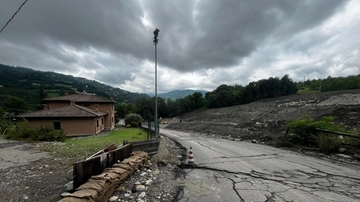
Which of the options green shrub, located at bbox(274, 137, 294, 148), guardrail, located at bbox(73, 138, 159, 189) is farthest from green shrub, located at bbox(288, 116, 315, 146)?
guardrail, located at bbox(73, 138, 159, 189)

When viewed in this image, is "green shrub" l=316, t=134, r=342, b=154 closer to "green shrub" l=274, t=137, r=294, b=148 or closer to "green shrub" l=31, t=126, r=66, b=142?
"green shrub" l=274, t=137, r=294, b=148

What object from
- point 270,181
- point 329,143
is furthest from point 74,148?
point 329,143

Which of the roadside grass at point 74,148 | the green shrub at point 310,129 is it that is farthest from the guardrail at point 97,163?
the green shrub at point 310,129

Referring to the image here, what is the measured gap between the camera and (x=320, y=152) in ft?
30.7

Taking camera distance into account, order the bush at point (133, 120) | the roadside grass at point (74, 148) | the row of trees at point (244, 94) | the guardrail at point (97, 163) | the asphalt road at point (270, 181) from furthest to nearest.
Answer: the row of trees at point (244, 94) → the bush at point (133, 120) → the roadside grass at point (74, 148) → the asphalt road at point (270, 181) → the guardrail at point (97, 163)

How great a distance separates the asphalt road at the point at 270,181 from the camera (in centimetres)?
411

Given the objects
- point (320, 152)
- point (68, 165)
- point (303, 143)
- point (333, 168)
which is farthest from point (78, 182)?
point (303, 143)

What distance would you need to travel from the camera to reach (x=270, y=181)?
16.7ft

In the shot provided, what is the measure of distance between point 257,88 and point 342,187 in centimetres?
4385

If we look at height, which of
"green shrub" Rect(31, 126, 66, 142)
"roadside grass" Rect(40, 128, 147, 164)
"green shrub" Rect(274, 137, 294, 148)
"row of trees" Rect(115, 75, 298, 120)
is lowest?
"green shrub" Rect(274, 137, 294, 148)

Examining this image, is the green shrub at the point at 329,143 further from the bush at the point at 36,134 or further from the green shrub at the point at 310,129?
the bush at the point at 36,134

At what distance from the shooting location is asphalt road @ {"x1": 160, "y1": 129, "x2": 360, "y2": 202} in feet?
13.5

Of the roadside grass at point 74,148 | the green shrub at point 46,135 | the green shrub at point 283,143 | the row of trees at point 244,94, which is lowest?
the green shrub at point 283,143

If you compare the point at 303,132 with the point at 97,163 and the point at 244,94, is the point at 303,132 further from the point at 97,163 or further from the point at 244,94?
the point at 244,94
